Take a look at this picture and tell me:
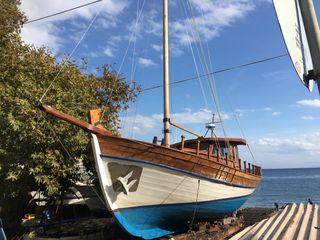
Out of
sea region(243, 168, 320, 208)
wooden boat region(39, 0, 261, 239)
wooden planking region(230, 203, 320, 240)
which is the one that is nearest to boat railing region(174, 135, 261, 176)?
wooden boat region(39, 0, 261, 239)

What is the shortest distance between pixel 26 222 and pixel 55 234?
2.55 meters

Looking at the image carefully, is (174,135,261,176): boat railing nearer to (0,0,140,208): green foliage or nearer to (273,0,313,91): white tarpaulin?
(0,0,140,208): green foliage

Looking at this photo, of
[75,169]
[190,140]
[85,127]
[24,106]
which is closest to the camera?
[85,127]

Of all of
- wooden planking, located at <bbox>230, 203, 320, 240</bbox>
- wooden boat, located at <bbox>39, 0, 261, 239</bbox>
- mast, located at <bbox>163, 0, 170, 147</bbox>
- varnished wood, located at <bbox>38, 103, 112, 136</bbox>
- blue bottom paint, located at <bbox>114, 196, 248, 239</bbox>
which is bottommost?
wooden planking, located at <bbox>230, 203, 320, 240</bbox>

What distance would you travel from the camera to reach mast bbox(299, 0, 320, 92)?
201 cm

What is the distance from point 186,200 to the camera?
1050cm

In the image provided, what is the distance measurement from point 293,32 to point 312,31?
212 millimetres

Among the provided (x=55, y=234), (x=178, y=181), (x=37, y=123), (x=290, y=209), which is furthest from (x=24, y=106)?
(x=290, y=209)

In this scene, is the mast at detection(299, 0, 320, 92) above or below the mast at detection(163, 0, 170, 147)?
below

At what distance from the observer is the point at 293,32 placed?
6.20ft

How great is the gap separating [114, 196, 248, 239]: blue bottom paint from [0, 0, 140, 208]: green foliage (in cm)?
271

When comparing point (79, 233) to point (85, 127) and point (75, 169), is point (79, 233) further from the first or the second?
point (85, 127)

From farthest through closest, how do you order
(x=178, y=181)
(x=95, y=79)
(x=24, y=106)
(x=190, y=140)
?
(x=95, y=79) < (x=190, y=140) < (x=24, y=106) < (x=178, y=181)

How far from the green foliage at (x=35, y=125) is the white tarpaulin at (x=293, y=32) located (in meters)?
8.67
